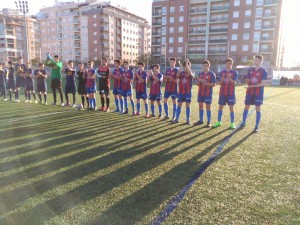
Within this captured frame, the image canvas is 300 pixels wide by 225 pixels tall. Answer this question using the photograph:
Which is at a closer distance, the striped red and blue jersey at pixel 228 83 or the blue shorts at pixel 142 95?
the striped red and blue jersey at pixel 228 83

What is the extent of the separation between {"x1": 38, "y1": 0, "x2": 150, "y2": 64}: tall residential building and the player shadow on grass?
2785 inches

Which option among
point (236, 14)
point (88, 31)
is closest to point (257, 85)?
point (236, 14)

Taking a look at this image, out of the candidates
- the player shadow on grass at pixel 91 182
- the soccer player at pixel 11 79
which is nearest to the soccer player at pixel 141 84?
A: the player shadow on grass at pixel 91 182

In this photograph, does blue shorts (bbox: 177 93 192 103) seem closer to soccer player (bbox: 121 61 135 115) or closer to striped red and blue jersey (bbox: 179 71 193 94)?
striped red and blue jersey (bbox: 179 71 193 94)

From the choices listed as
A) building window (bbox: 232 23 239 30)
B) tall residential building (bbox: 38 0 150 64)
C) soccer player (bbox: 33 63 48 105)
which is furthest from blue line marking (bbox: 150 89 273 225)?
tall residential building (bbox: 38 0 150 64)

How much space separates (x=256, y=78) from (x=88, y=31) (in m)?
73.7

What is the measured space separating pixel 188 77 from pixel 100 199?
5.34 metres

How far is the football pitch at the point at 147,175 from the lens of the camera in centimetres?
300

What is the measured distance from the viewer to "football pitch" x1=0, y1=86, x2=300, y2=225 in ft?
9.83

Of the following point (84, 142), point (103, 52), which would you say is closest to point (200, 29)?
point (103, 52)

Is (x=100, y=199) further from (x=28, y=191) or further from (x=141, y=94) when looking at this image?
(x=141, y=94)

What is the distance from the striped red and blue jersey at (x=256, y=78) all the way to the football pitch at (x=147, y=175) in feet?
3.77

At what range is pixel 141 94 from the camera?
29.5 feet

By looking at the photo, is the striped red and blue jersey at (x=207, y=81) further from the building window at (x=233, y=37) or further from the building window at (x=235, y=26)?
the building window at (x=235, y=26)
